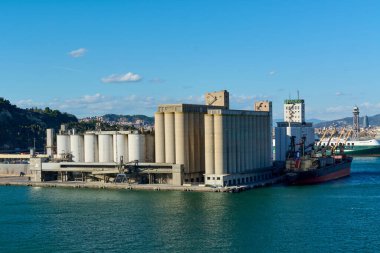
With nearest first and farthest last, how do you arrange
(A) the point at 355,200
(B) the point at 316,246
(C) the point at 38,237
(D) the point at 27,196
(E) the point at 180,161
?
1. (B) the point at 316,246
2. (C) the point at 38,237
3. (A) the point at 355,200
4. (D) the point at 27,196
5. (E) the point at 180,161

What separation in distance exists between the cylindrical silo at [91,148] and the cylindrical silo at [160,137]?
10022mm

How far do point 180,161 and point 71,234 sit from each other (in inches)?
1010

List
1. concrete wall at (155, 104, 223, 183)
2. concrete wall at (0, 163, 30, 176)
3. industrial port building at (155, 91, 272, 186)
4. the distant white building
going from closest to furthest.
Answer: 1. industrial port building at (155, 91, 272, 186)
2. concrete wall at (155, 104, 223, 183)
3. concrete wall at (0, 163, 30, 176)
4. the distant white building

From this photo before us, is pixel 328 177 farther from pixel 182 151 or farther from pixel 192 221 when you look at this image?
pixel 192 221

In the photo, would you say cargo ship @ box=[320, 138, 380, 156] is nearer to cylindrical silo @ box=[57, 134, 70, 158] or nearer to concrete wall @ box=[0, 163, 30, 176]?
cylindrical silo @ box=[57, 134, 70, 158]

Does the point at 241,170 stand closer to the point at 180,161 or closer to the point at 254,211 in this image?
the point at 180,161

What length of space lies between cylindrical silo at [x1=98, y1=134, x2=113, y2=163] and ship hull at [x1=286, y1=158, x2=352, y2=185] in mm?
21998

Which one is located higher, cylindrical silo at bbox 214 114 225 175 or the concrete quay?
cylindrical silo at bbox 214 114 225 175

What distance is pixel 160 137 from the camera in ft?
206

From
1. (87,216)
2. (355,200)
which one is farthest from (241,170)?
(87,216)

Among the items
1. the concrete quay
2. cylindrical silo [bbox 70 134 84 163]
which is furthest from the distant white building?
cylindrical silo [bbox 70 134 84 163]

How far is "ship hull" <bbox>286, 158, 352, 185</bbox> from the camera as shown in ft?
215

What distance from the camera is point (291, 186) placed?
63.0 metres

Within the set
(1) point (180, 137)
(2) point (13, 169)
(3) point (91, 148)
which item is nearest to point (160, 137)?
(1) point (180, 137)
